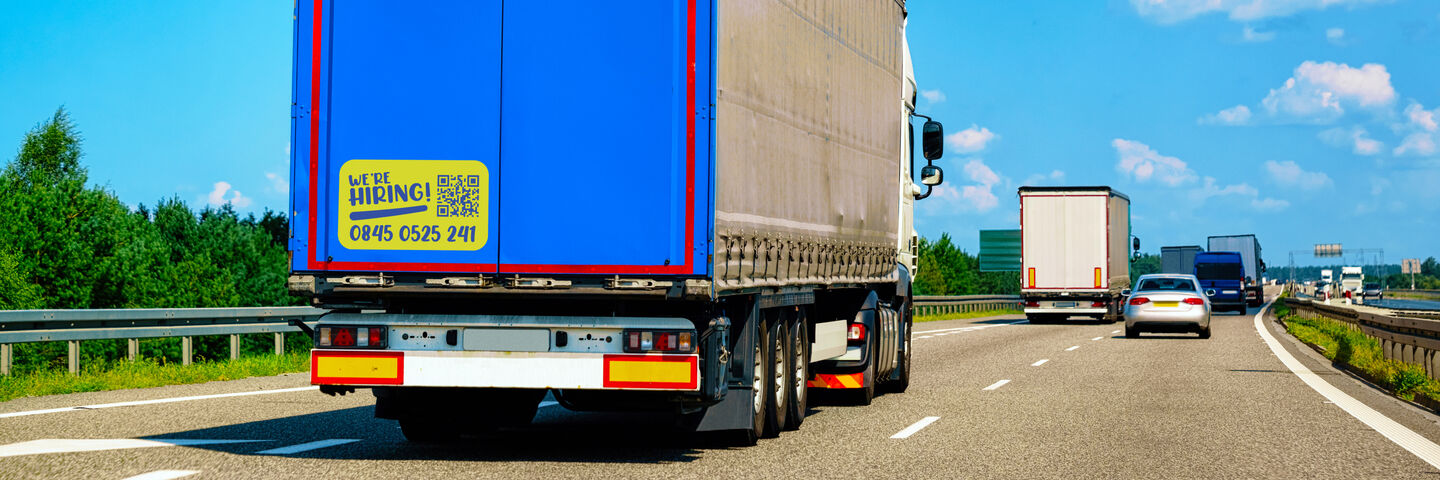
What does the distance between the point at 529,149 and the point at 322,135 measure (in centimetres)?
119

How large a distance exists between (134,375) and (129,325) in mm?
1329

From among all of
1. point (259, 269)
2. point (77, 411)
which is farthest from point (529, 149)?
point (259, 269)

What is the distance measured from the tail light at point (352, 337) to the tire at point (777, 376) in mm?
2501

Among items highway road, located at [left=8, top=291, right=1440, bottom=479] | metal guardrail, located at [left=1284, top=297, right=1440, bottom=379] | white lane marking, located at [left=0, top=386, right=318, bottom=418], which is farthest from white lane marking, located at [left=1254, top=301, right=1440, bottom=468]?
white lane marking, located at [left=0, top=386, right=318, bottom=418]

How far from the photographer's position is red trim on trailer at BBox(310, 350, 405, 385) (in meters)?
8.44

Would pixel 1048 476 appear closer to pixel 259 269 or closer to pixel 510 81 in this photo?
pixel 510 81

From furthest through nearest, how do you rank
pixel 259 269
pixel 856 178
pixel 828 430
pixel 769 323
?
pixel 259 269 → pixel 856 178 → pixel 828 430 → pixel 769 323

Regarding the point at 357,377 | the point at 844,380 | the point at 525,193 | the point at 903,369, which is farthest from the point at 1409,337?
the point at 357,377

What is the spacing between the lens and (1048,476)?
8359 mm

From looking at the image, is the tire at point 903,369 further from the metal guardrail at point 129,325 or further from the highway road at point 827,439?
the metal guardrail at point 129,325

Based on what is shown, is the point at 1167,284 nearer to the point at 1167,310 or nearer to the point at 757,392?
the point at 1167,310

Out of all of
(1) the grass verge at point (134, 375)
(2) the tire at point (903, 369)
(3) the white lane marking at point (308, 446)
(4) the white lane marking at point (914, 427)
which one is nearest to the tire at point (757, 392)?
(4) the white lane marking at point (914, 427)

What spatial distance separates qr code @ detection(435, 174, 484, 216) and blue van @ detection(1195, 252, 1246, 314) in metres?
49.8

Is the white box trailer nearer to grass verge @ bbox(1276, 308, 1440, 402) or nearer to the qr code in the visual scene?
grass verge @ bbox(1276, 308, 1440, 402)
